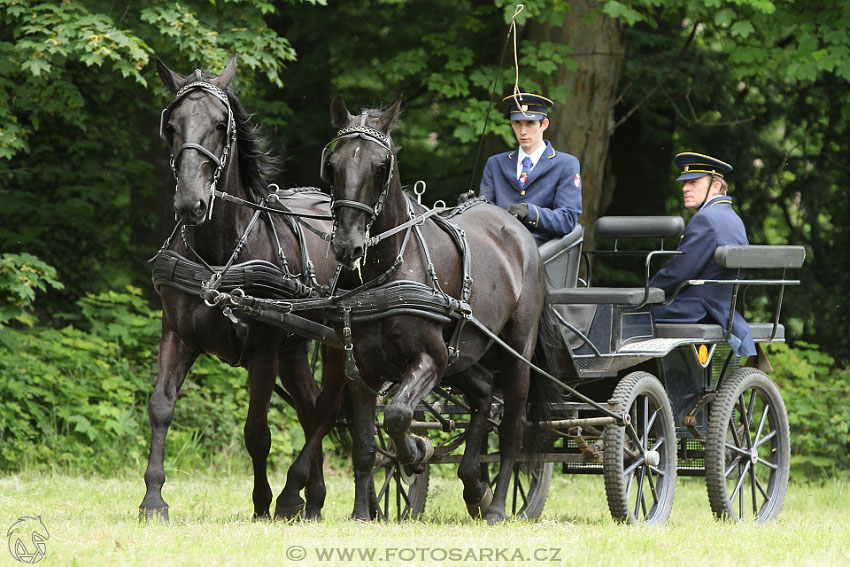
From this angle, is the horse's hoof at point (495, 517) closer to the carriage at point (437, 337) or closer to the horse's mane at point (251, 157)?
the carriage at point (437, 337)

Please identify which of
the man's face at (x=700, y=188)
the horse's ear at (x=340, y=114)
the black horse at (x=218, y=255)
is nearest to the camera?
the horse's ear at (x=340, y=114)

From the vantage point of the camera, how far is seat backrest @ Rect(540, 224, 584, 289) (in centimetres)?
732

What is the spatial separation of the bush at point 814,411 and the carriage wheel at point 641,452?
4345 millimetres

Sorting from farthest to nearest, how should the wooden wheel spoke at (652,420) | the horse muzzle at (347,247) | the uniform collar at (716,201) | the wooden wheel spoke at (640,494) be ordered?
1. the uniform collar at (716,201)
2. the wooden wheel spoke at (652,420)
3. the wooden wheel spoke at (640,494)
4. the horse muzzle at (347,247)

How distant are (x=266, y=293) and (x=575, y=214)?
7.03 ft

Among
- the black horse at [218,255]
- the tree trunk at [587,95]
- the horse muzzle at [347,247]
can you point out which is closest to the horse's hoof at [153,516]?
the black horse at [218,255]

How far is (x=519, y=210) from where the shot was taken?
23.6ft

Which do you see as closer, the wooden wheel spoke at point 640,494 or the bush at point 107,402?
the wooden wheel spoke at point 640,494

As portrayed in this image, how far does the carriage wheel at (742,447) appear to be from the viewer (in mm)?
7219

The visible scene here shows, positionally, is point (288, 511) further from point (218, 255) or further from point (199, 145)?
point (199, 145)

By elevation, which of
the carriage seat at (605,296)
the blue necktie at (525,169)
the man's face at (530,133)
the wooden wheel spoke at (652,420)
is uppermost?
the man's face at (530,133)

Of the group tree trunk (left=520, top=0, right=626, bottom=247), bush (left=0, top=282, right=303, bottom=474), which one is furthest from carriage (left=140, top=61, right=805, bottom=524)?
tree trunk (left=520, top=0, right=626, bottom=247)

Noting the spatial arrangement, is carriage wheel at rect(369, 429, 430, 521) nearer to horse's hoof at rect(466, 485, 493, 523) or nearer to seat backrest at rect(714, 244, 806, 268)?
horse's hoof at rect(466, 485, 493, 523)

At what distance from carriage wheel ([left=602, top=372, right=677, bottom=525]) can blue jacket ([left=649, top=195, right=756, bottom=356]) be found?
62 cm
